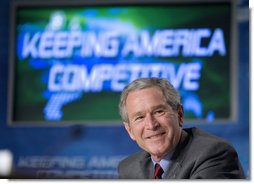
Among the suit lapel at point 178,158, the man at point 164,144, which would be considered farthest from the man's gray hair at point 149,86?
the suit lapel at point 178,158

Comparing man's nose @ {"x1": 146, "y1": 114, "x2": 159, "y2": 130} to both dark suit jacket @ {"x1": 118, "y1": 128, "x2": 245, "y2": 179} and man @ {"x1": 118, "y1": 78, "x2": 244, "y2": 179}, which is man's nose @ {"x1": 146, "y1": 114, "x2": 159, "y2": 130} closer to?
man @ {"x1": 118, "y1": 78, "x2": 244, "y2": 179}

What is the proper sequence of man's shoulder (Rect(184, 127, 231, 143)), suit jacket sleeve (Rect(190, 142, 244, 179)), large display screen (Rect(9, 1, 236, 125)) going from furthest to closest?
large display screen (Rect(9, 1, 236, 125))
man's shoulder (Rect(184, 127, 231, 143))
suit jacket sleeve (Rect(190, 142, 244, 179))

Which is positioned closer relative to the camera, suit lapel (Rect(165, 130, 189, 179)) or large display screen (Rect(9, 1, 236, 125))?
suit lapel (Rect(165, 130, 189, 179))

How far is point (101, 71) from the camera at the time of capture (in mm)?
5285

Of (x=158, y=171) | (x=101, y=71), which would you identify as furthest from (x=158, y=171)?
(x=101, y=71)

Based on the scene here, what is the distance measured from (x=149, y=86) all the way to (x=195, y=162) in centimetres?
29

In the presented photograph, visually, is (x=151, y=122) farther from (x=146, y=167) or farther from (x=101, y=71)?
(x=101, y=71)

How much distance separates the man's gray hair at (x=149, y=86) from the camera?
1.99m

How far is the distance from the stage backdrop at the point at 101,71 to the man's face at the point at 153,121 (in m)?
3.08

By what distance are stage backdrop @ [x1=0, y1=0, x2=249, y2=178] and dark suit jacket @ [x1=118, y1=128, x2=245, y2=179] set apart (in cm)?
302

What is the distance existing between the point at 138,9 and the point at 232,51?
88 cm

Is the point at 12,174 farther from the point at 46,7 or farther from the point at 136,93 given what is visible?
the point at 46,7

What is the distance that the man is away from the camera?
A: 198cm

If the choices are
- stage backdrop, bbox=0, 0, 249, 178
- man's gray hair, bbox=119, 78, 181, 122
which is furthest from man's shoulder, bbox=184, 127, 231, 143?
stage backdrop, bbox=0, 0, 249, 178
